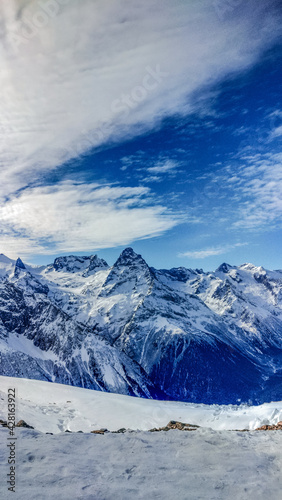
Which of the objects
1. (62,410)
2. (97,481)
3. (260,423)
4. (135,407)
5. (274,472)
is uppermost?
(97,481)

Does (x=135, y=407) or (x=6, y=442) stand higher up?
(x=6, y=442)

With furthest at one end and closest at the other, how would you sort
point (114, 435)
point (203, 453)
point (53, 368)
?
point (53, 368), point (114, 435), point (203, 453)

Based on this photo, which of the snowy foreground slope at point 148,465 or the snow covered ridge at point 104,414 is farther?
the snow covered ridge at point 104,414

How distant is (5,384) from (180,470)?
1442 inches

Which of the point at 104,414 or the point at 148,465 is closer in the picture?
the point at 148,465

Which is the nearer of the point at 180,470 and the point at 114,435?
the point at 180,470

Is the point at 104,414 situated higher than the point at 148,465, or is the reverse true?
the point at 148,465

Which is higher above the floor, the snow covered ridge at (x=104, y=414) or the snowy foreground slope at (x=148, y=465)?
the snowy foreground slope at (x=148, y=465)

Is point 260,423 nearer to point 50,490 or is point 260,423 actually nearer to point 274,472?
point 274,472

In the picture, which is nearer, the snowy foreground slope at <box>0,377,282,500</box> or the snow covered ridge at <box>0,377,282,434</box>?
the snowy foreground slope at <box>0,377,282,500</box>

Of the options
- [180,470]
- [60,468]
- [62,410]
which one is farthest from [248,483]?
[62,410]

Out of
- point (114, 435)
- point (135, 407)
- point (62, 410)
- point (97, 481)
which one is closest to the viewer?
point (97, 481)

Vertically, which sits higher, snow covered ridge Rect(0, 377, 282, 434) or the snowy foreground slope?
the snowy foreground slope

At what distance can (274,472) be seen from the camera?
1023 cm
